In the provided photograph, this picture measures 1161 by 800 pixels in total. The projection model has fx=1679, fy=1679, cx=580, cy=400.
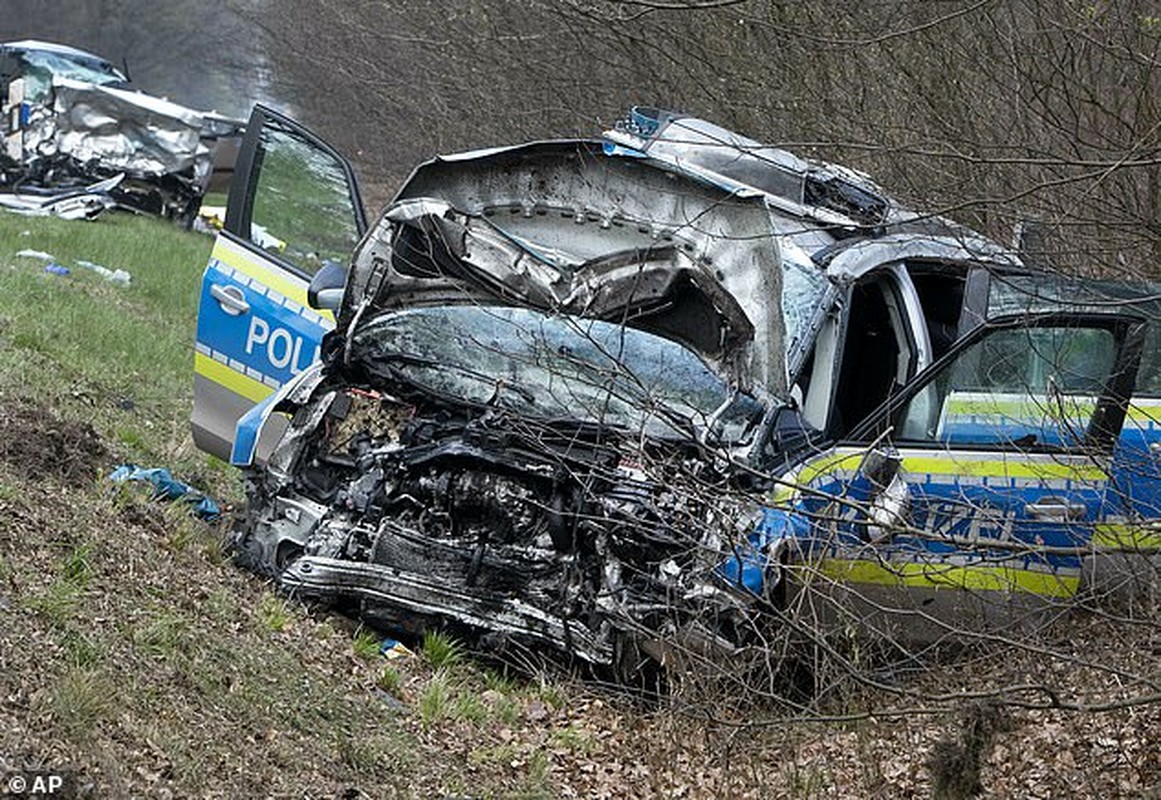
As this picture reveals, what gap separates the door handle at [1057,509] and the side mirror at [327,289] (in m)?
3.03

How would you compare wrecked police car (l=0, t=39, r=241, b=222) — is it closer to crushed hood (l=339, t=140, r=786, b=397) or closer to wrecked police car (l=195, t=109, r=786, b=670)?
wrecked police car (l=195, t=109, r=786, b=670)

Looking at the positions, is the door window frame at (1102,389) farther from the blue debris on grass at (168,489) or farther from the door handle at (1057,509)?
the blue debris on grass at (168,489)

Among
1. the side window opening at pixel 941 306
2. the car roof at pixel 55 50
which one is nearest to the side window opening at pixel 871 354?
the side window opening at pixel 941 306

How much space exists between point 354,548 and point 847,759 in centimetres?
209

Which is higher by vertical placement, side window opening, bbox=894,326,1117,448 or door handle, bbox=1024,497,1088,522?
side window opening, bbox=894,326,1117,448

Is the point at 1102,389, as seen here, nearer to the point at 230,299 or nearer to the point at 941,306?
the point at 941,306

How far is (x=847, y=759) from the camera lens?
5.97 metres

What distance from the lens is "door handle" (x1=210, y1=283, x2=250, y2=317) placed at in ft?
26.1

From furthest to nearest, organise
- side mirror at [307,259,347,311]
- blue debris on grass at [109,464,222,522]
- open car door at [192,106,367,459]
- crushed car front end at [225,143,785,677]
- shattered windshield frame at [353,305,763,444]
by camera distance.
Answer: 1. open car door at [192,106,367,459]
2. blue debris on grass at [109,464,222,522]
3. side mirror at [307,259,347,311]
4. shattered windshield frame at [353,305,763,444]
5. crushed car front end at [225,143,785,677]

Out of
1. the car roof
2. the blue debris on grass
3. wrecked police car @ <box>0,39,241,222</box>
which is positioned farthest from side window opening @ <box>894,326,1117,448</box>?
the car roof

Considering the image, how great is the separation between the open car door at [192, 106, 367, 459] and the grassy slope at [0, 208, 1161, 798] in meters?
0.86

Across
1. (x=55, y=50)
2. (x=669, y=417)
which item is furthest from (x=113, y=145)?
(x=669, y=417)

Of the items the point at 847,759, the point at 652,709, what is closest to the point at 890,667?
the point at 847,759

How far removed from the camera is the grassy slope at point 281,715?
4.79 metres
